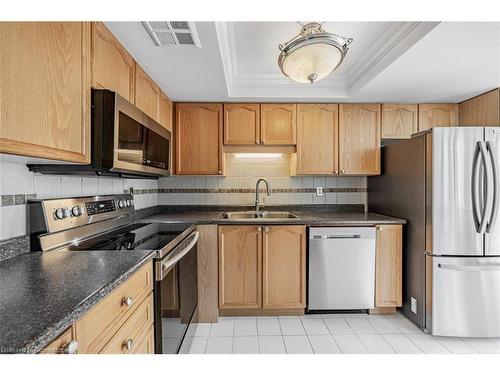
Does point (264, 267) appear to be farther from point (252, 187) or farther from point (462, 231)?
point (462, 231)

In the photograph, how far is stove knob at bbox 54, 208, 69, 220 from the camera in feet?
4.42

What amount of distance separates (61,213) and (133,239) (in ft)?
1.25

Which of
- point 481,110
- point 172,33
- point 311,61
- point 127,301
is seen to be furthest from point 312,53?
point 481,110

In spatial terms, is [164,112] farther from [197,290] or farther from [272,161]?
[197,290]

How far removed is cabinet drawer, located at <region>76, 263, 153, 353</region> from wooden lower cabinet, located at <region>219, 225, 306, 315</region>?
3.95 ft

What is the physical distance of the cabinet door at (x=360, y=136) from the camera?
8.96 feet

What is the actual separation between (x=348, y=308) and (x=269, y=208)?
123 centimetres

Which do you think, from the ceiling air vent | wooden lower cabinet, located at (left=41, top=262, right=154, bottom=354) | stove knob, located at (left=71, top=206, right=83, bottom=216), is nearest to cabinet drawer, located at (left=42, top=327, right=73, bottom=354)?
wooden lower cabinet, located at (left=41, top=262, right=154, bottom=354)

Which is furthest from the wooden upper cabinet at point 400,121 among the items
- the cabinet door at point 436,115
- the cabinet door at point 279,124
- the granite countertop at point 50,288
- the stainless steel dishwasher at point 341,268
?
the granite countertop at point 50,288

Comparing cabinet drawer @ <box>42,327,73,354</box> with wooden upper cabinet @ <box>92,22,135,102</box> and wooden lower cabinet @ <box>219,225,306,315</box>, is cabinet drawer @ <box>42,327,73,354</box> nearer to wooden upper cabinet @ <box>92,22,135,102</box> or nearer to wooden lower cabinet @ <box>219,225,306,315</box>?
wooden upper cabinet @ <box>92,22,135,102</box>

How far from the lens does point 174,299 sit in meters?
1.53

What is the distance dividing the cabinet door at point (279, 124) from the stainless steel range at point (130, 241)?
1.28m

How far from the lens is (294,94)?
260 centimetres
